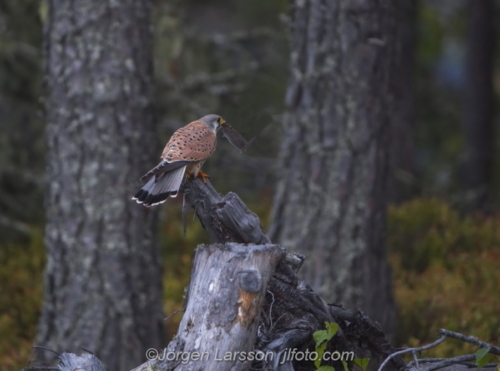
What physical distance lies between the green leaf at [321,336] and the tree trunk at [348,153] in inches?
104

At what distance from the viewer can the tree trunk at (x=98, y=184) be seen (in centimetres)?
498

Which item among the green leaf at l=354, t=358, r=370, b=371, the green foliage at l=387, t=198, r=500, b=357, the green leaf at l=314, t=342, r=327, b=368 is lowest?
the green foliage at l=387, t=198, r=500, b=357

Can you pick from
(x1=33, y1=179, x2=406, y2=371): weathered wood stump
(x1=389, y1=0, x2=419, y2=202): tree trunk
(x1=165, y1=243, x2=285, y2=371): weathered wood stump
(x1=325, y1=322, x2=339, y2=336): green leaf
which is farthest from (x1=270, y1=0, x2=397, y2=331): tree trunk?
(x1=389, y1=0, x2=419, y2=202): tree trunk

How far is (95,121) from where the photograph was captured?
5.02 m

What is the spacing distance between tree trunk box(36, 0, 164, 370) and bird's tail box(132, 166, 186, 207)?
2.08 meters

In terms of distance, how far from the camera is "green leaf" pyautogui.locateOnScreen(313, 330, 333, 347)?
2592 mm

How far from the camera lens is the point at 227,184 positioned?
9.37m

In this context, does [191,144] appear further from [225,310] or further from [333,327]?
[333,327]

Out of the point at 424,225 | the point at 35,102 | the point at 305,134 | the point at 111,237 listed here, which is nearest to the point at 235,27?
the point at 35,102

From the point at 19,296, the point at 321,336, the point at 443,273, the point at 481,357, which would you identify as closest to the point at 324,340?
the point at 321,336

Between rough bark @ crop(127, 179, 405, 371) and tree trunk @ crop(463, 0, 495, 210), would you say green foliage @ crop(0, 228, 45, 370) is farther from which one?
tree trunk @ crop(463, 0, 495, 210)

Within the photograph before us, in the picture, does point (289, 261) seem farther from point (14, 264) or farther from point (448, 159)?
point (448, 159)

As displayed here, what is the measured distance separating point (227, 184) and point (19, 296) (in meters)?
3.78

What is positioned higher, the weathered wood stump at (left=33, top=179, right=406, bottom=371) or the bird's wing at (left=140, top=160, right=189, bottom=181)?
the bird's wing at (left=140, top=160, right=189, bottom=181)
